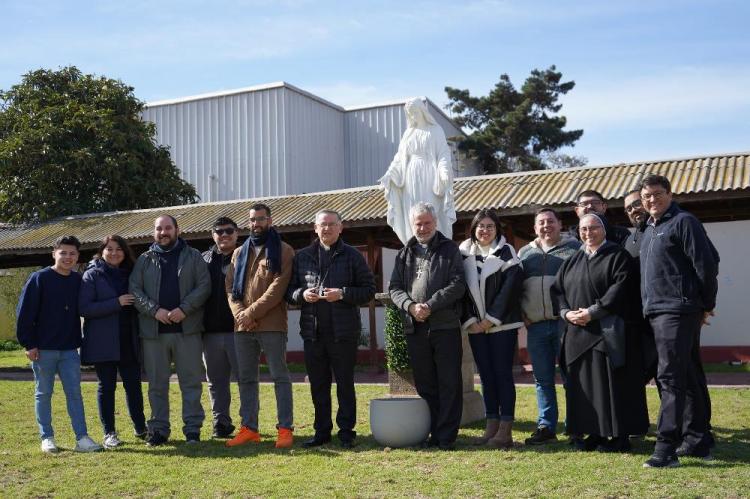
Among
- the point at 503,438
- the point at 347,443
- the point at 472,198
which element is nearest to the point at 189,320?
the point at 347,443

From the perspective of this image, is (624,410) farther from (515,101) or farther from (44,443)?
(515,101)

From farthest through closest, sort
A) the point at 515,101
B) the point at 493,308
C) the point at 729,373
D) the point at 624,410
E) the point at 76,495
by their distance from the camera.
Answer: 1. the point at 515,101
2. the point at 729,373
3. the point at 493,308
4. the point at 624,410
5. the point at 76,495

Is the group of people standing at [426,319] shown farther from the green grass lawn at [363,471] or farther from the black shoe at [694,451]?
the green grass lawn at [363,471]

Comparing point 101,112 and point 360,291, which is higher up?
point 101,112

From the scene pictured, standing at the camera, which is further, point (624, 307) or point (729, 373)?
point (729, 373)

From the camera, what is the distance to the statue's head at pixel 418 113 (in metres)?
7.72

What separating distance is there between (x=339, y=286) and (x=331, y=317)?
0.25 metres

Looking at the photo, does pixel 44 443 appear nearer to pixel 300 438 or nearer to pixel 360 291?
pixel 300 438

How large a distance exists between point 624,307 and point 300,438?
9.41ft

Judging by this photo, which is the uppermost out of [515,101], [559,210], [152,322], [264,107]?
[515,101]

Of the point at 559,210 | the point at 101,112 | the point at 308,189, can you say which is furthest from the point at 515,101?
the point at 559,210

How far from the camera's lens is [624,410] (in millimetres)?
5336

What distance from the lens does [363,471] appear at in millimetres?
5195

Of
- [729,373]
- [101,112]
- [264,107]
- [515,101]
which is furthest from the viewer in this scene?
[515,101]
